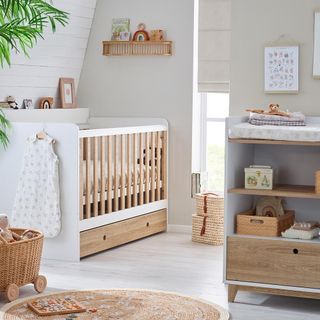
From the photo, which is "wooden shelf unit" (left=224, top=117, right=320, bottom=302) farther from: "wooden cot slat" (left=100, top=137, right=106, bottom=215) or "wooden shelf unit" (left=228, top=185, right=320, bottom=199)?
"wooden cot slat" (left=100, top=137, right=106, bottom=215)

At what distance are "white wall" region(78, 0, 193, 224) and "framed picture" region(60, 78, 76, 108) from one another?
17 cm

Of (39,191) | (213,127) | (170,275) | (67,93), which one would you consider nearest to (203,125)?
(213,127)

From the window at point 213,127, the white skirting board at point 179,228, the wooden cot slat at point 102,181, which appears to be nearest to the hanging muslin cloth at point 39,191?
the wooden cot slat at point 102,181

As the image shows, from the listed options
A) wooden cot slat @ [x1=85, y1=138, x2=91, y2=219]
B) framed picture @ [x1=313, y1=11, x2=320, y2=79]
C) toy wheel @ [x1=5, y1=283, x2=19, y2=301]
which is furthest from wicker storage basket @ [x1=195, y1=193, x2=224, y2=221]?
toy wheel @ [x1=5, y1=283, x2=19, y2=301]

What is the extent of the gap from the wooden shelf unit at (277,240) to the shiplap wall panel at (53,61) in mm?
1876

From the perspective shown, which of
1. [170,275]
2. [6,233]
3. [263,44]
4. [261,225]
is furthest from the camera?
[170,275]

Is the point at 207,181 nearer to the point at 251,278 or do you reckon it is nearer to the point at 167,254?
the point at 167,254

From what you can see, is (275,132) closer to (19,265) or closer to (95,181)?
(19,265)

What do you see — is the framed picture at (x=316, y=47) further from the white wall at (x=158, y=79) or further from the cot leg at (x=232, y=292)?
the white wall at (x=158, y=79)

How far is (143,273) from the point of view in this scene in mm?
4348

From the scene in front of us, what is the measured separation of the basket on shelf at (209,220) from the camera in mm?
5219

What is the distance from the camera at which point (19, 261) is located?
383 centimetres

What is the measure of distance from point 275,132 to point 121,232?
5.85ft

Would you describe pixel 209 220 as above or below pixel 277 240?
below
